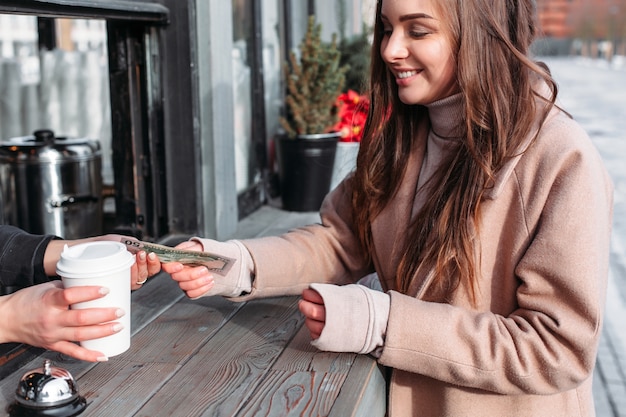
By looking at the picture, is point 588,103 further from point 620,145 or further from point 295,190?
point 295,190

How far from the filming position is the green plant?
4.00m

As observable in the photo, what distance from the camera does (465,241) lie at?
1931 mm

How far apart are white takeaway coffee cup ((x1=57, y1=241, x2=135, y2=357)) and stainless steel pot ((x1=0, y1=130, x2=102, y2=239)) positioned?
6.54 ft

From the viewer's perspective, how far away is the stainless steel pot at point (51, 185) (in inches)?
137

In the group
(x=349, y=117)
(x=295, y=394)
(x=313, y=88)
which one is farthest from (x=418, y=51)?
(x=349, y=117)

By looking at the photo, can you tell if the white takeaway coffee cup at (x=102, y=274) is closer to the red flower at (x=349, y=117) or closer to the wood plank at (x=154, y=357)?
the wood plank at (x=154, y=357)

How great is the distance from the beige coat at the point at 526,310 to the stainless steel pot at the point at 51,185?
2006 millimetres

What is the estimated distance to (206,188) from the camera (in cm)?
320

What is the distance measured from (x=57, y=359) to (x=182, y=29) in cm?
153

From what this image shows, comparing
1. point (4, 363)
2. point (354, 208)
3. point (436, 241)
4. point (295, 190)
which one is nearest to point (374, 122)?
point (354, 208)

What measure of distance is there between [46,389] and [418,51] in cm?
115

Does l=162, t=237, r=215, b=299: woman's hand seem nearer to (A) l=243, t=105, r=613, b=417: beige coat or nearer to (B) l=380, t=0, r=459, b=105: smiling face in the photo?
(A) l=243, t=105, r=613, b=417: beige coat

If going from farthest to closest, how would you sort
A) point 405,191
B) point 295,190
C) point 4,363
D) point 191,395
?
point 295,190 < point 405,191 < point 4,363 < point 191,395

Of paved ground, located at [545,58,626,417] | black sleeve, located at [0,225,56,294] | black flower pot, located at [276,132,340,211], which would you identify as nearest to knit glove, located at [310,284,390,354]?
black sleeve, located at [0,225,56,294]
